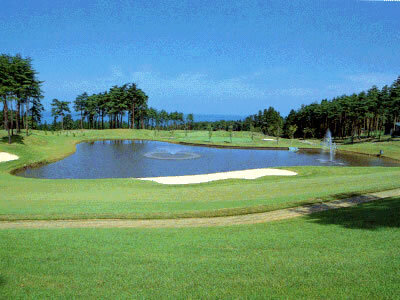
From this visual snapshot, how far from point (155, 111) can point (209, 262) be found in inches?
5545

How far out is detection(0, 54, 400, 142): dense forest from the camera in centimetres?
5356

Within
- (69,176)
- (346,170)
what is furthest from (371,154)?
(69,176)

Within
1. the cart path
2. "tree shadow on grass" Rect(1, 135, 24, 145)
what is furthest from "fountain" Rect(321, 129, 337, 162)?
"tree shadow on grass" Rect(1, 135, 24, 145)

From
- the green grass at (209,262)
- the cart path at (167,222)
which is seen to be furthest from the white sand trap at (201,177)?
the green grass at (209,262)

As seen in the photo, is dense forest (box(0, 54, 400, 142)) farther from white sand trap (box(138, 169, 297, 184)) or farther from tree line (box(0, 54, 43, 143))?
white sand trap (box(138, 169, 297, 184))

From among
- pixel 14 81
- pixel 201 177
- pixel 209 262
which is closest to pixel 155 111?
pixel 14 81

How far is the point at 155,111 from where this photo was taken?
474 feet

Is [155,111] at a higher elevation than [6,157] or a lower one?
higher

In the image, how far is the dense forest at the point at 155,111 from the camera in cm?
5356

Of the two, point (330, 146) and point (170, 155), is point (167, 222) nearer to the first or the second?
point (170, 155)

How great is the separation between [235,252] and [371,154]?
193 feet

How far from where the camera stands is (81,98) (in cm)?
10625

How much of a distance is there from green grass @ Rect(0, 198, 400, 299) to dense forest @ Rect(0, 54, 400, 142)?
44994 mm

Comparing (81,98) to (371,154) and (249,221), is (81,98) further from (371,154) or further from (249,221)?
(249,221)
